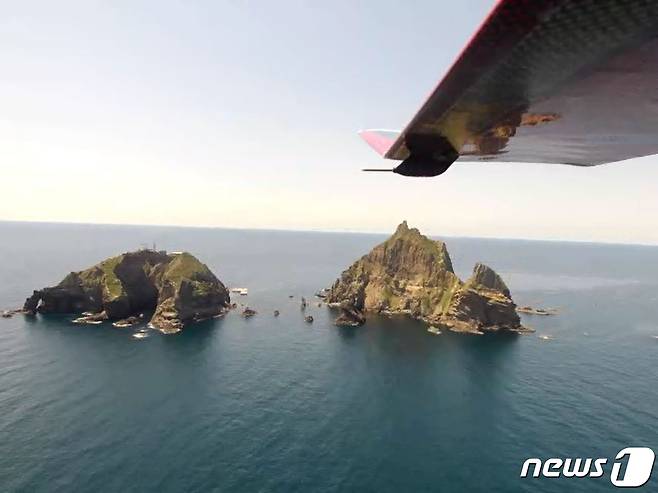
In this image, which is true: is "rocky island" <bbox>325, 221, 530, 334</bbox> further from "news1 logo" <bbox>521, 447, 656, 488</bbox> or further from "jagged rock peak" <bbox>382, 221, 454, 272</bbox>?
"news1 logo" <bbox>521, 447, 656, 488</bbox>

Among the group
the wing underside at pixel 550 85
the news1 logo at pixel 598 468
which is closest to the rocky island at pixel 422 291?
the news1 logo at pixel 598 468

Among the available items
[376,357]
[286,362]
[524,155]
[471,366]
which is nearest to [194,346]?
[286,362]

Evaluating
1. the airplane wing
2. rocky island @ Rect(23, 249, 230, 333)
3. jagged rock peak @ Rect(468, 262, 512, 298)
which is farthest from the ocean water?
the airplane wing

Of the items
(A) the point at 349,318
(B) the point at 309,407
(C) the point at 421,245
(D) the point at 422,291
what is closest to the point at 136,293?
(A) the point at 349,318

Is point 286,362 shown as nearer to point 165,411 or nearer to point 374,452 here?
point 165,411

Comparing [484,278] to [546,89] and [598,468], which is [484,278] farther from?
[546,89]
